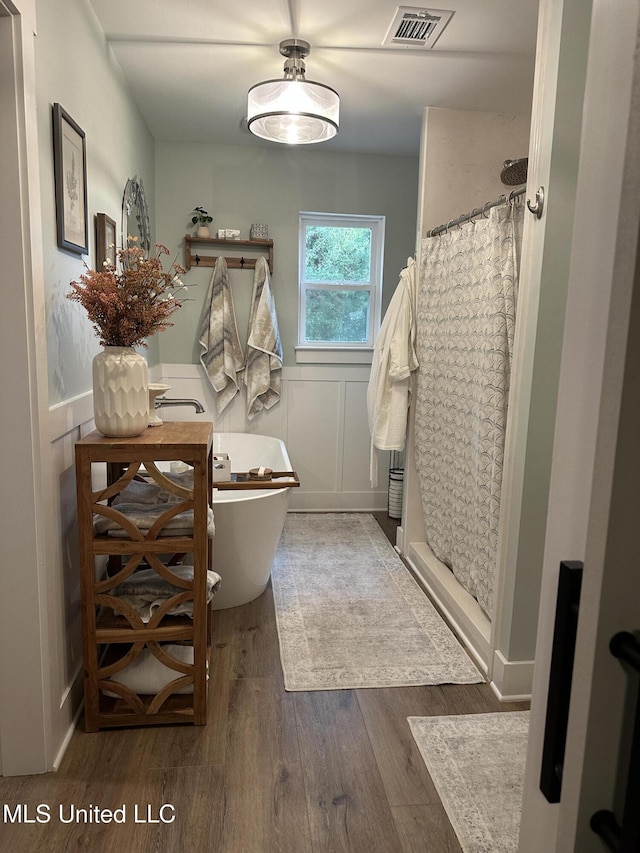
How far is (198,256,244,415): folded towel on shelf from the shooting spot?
3.99 meters

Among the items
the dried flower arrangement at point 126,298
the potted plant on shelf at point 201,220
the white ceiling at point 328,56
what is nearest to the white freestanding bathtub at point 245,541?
the dried flower arrangement at point 126,298

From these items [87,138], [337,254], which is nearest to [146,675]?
[87,138]

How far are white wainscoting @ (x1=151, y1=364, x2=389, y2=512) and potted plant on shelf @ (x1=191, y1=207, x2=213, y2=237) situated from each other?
2.96ft

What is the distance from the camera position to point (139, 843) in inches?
60.2

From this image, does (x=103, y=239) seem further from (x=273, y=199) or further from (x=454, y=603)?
(x=454, y=603)

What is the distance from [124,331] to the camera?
1869 millimetres

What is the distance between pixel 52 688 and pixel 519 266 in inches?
87.1

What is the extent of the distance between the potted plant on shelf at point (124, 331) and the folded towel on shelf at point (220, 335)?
208 centimetres

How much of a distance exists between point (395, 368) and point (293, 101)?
4.67ft

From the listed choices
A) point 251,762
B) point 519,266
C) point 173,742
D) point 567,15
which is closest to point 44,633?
point 173,742

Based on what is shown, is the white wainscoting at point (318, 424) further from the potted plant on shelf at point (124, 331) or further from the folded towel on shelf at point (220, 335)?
the potted plant on shelf at point (124, 331)

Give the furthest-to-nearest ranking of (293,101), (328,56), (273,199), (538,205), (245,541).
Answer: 1. (273,199)
2. (245,541)
3. (328,56)
4. (293,101)
5. (538,205)

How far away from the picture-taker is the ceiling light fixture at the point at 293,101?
7.97 ft

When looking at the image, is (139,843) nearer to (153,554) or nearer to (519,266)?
(153,554)
